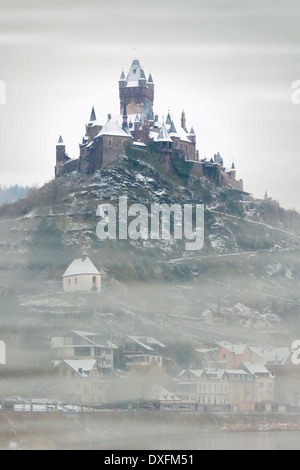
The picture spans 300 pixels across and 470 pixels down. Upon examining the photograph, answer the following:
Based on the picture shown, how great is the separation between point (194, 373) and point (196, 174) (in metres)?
32.9

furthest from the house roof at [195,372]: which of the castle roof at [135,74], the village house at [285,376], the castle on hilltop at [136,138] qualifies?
the castle roof at [135,74]

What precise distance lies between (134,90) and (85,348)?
A: 39758 mm

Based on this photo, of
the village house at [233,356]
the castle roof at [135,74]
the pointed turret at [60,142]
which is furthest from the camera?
the castle roof at [135,74]

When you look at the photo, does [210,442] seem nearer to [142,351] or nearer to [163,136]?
[142,351]

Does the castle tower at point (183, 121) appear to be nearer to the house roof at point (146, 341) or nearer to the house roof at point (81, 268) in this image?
the house roof at point (81, 268)

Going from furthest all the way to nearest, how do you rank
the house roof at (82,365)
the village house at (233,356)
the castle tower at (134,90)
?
1. the castle tower at (134,90)
2. the village house at (233,356)
3. the house roof at (82,365)

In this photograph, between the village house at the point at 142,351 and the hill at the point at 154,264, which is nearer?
the village house at the point at 142,351

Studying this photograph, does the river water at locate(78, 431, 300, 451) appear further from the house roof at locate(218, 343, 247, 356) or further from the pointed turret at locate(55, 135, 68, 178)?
the pointed turret at locate(55, 135, 68, 178)

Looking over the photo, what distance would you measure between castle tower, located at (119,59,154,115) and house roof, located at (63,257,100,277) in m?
22.8

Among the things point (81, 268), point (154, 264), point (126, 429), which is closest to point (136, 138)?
point (154, 264)

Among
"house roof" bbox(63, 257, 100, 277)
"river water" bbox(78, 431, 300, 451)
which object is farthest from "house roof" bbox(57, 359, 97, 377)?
"house roof" bbox(63, 257, 100, 277)

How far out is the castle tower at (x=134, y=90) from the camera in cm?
9931

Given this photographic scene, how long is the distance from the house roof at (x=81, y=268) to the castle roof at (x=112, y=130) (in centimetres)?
1389
